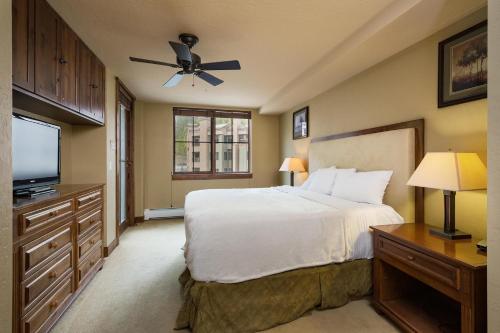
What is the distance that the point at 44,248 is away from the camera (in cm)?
159

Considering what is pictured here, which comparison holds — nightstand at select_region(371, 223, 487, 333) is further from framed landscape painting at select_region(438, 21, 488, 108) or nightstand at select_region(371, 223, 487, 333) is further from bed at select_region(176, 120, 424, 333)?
framed landscape painting at select_region(438, 21, 488, 108)

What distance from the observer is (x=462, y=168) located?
163 cm

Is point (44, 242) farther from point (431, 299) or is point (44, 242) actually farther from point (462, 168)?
point (431, 299)

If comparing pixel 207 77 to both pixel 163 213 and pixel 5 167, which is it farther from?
pixel 163 213

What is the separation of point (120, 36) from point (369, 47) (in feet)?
8.02

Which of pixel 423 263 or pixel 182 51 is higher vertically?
pixel 182 51

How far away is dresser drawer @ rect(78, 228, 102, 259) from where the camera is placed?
7.05 feet

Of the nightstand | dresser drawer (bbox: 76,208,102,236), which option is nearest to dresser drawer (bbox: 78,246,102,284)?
dresser drawer (bbox: 76,208,102,236)

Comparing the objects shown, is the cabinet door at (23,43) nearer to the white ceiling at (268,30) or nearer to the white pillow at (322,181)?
the white ceiling at (268,30)

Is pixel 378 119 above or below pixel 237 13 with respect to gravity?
below

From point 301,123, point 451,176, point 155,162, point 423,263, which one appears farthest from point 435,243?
point 155,162

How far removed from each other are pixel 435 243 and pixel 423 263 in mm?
174

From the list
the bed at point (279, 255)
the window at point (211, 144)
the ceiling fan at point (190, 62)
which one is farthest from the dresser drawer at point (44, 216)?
the window at point (211, 144)

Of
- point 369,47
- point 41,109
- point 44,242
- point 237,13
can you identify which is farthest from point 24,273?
point 369,47
